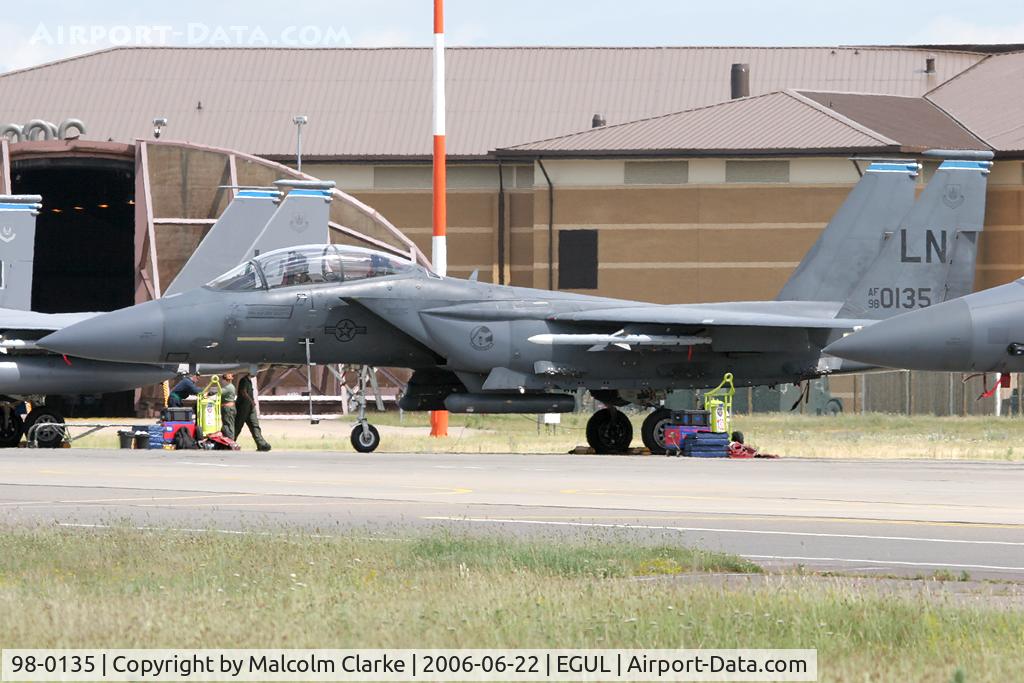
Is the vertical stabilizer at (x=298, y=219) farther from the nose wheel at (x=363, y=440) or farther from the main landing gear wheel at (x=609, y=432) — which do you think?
the main landing gear wheel at (x=609, y=432)

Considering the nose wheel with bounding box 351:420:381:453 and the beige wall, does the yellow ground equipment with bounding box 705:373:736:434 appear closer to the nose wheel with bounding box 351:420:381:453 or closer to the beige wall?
the nose wheel with bounding box 351:420:381:453

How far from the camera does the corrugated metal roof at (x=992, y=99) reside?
57.6 m

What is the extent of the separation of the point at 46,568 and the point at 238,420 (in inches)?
740

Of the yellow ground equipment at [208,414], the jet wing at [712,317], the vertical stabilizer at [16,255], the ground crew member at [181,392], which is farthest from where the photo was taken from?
the vertical stabilizer at [16,255]

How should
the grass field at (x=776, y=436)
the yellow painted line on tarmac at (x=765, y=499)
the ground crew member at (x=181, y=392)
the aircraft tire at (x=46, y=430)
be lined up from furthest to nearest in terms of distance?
the ground crew member at (x=181, y=392)
the grass field at (x=776, y=436)
the aircraft tire at (x=46, y=430)
the yellow painted line on tarmac at (x=765, y=499)

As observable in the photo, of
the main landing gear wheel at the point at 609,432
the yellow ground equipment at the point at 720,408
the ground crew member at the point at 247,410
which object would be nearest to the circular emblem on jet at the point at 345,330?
the ground crew member at the point at 247,410

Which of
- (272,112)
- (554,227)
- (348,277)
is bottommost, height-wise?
(348,277)

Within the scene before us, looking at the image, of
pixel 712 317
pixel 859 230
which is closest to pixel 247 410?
pixel 712 317

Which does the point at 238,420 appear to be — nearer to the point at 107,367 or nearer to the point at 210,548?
the point at 107,367

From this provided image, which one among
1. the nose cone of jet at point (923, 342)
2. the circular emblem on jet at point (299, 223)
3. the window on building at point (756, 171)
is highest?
the window on building at point (756, 171)

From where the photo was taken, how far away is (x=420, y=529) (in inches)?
516

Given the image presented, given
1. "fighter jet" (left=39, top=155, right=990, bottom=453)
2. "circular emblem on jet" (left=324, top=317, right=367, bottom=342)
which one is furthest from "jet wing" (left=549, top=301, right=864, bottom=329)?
"circular emblem on jet" (left=324, top=317, right=367, bottom=342)

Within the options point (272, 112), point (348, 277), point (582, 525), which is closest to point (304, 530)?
point (582, 525)

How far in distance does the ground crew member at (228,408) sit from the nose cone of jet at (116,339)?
3786 millimetres
